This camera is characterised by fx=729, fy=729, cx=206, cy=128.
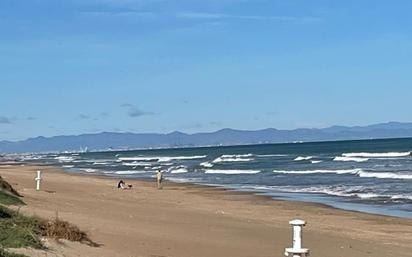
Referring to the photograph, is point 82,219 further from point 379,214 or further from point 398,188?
point 398,188

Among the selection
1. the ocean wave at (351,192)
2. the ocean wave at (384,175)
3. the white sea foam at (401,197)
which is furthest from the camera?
the ocean wave at (384,175)

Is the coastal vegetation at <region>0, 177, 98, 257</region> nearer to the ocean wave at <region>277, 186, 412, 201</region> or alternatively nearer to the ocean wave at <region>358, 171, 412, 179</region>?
the ocean wave at <region>277, 186, 412, 201</region>

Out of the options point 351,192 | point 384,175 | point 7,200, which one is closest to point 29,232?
point 7,200

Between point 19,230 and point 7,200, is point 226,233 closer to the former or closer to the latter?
point 7,200

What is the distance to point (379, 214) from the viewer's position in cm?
2159

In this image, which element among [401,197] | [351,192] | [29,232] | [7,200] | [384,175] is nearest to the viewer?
[29,232]

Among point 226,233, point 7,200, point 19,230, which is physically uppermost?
point 7,200

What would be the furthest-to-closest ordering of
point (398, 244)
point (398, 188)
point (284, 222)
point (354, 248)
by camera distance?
1. point (398, 188)
2. point (284, 222)
3. point (398, 244)
4. point (354, 248)

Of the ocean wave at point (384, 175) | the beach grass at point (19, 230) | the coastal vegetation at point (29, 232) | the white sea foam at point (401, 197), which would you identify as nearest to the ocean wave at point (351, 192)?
the white sea foam at point (401, 197)

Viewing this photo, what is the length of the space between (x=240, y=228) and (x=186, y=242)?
348 cm

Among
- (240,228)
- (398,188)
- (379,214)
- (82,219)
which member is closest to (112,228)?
(82,219)

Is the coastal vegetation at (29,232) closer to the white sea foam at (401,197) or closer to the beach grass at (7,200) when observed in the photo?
the beach grass at (7,200)

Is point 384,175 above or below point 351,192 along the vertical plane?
above

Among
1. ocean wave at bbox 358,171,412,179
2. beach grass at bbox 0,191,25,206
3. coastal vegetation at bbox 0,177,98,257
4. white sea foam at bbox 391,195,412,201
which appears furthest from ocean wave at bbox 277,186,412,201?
coastal vegetation at bbox 0,177,98,257
